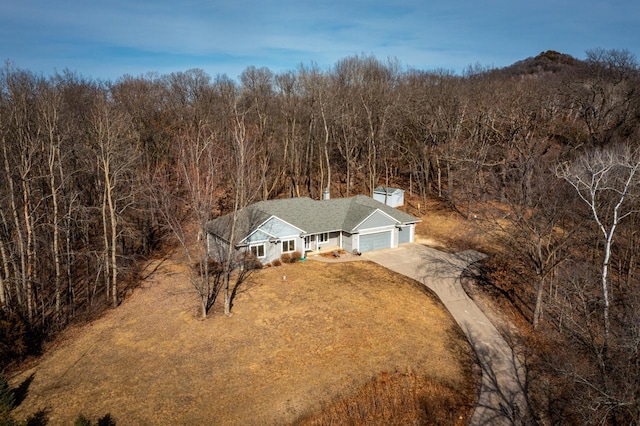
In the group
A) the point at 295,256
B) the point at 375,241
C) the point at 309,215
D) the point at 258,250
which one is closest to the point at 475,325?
the point at 375,241

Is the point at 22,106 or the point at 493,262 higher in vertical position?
the point at 22,106

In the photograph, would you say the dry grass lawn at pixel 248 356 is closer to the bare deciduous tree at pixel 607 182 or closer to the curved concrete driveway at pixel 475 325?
the curved concrete driveway at pixel 475 325

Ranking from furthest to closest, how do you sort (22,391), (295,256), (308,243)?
(308,243), (295,256), (22,391)

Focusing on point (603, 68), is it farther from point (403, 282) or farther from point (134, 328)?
point (134, 328)

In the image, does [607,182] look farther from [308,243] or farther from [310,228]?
[308,243]

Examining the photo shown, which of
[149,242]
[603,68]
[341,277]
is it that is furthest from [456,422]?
[603,68]

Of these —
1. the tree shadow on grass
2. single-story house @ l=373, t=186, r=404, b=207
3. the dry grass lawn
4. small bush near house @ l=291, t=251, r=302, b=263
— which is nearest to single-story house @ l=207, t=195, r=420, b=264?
small bush near house @ l=291, t=251, r=302, b=263

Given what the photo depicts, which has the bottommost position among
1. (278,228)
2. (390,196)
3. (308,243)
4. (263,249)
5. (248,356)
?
(248,356)

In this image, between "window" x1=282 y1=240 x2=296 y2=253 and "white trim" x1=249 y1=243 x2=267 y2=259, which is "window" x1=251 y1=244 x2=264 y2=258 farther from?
"window" x1=282 y1=240 x2=296 y2=253
